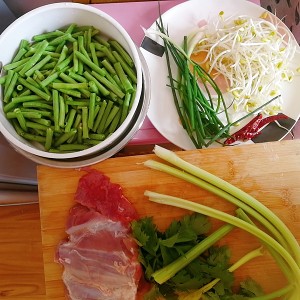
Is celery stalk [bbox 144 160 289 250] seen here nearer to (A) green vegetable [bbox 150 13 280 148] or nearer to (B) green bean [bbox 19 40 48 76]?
(A) green vegetable [bbox 150 13 280 148]

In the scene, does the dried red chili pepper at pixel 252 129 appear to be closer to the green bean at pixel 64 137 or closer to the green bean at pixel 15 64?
the green bean at pixel 64 137

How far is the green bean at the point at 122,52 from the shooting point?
1.05m

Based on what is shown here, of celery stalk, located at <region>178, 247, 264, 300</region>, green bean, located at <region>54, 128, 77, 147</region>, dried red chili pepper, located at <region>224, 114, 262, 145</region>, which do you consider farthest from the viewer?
dried red chili pepper, located at <region>224, 114, 262, 145</region>

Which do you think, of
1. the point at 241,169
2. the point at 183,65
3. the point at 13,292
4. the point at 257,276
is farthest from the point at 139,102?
the point at 13,292

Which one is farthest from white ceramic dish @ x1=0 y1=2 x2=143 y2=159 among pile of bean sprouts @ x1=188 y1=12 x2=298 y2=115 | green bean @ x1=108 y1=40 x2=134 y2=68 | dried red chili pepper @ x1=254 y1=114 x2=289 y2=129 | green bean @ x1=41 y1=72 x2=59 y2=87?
dried red chili pepper @ x1=254 y1=114 x2=289 y2=129

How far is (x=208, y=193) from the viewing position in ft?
3.27

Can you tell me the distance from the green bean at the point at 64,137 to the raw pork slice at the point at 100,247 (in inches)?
4.3

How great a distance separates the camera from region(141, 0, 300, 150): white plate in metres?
1.14

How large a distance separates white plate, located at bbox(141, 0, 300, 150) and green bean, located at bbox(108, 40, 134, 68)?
113 mm

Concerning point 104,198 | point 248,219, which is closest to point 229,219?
point 248,219

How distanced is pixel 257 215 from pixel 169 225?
7.6 inches

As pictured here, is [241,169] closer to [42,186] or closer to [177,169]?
[177,169]

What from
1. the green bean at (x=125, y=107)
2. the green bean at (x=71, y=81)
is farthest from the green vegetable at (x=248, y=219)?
the green bean at (x=71, y=81)

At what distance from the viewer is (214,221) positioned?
0.99 meters
